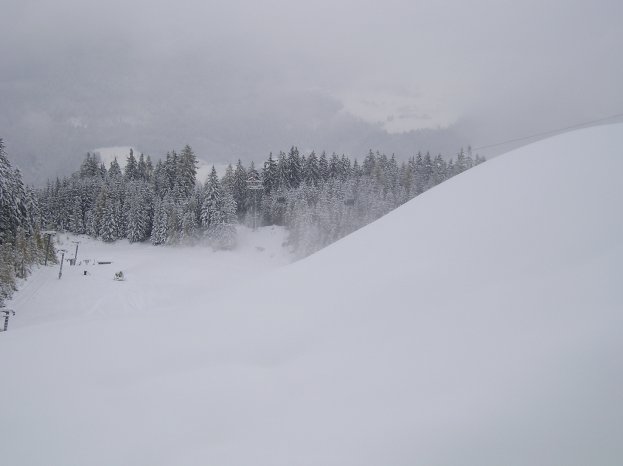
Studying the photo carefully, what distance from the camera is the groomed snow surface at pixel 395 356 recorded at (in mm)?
2502

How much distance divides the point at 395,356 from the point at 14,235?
4056 cm

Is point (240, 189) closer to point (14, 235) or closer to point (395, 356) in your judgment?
point (14, 235)

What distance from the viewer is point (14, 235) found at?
31734 millimetres

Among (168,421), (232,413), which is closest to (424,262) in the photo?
(232,413)

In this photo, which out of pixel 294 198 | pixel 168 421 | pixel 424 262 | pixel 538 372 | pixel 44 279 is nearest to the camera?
pixel 538 372

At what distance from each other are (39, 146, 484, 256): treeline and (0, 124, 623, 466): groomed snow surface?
1916 inches

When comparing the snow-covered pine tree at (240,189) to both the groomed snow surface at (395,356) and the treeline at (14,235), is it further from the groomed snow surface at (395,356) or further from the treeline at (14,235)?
the groomed snow surface at (395,356)

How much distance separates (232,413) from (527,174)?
5664 millimetres

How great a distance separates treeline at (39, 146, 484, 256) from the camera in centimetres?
5609

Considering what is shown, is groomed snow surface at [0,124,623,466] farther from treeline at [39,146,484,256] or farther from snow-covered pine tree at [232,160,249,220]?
snow-covered pine tree at [232,160,249,220]

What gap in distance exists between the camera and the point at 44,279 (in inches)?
1205

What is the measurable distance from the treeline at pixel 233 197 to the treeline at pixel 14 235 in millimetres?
22849

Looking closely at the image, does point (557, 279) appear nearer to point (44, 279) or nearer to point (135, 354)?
point (135, 354)

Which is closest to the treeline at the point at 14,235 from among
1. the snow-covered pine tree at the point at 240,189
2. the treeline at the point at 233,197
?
the treeline at the point at 233,197
